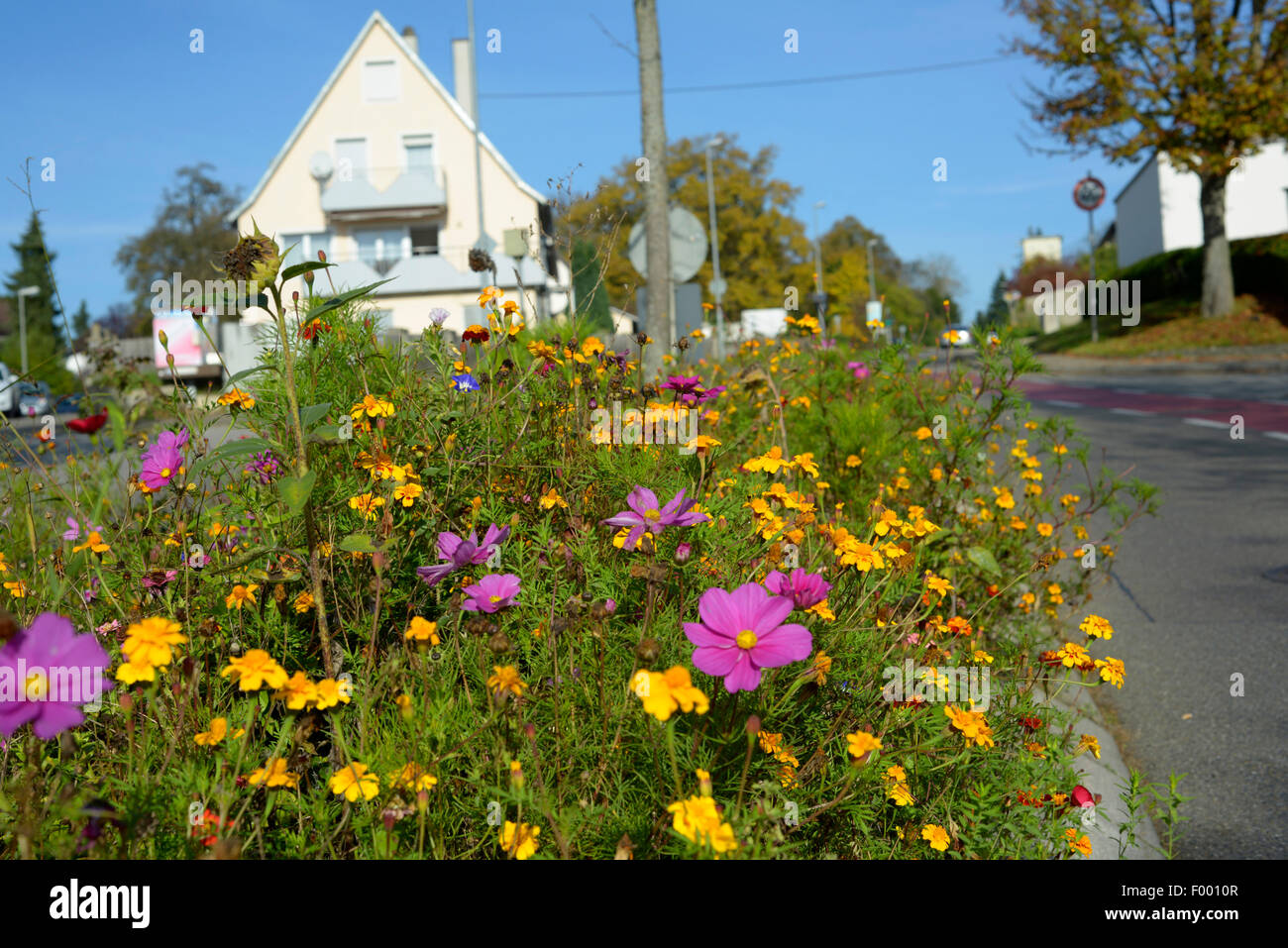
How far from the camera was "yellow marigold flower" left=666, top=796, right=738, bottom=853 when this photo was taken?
116cm

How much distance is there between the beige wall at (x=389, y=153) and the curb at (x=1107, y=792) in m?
32.8

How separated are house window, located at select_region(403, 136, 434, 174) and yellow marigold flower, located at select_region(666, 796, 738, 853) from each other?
120ft

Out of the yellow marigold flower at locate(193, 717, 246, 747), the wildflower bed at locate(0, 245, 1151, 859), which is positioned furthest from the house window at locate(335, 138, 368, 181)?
the yellow marigold flower at locate(193, 717, 246, 747)

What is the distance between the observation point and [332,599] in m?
2.02

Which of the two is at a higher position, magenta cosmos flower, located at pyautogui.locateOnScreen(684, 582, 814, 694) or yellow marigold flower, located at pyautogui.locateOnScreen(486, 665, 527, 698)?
magenta cosmos flower, located at pyautogui.locateOnScreen(684, 582, 814, 694)

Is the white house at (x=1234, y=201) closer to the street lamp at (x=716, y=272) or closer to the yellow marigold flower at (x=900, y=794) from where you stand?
the street lamp at (x=716, y=272)

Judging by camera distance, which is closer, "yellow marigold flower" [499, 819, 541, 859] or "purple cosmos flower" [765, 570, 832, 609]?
"yellow marigold flower" [499, 819, 541, 859]

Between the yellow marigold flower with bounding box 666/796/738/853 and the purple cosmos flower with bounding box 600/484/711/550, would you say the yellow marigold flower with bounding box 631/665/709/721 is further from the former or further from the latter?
the purple cosmos flower with bounding box 600/484/711/550

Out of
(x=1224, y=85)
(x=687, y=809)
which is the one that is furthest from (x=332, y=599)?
(x=1224, y=85)

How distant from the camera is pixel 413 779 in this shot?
4.55ft

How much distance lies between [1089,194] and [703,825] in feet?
98.3
